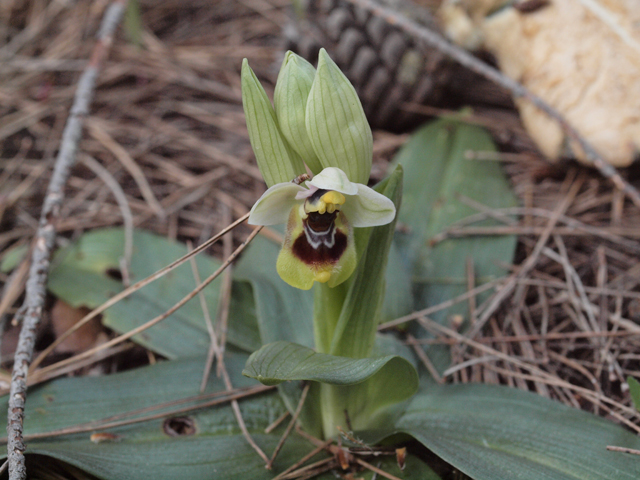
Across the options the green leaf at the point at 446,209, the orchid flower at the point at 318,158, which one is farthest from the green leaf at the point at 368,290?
the green leaf at the point at 446,209

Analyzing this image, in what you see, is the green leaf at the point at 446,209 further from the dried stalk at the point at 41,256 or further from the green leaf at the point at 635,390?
the dried stalk at the point at 41,256

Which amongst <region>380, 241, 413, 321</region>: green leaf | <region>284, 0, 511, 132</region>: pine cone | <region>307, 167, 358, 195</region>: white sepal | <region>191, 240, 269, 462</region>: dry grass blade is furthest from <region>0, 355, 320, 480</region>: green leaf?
<region>284, 0, 511, 132</region>: pine cone

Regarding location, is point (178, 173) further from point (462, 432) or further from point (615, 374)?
point (615, 374)

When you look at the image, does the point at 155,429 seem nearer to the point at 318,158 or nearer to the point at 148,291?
the point at 148,291

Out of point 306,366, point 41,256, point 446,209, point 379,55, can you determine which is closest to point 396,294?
point 446,209

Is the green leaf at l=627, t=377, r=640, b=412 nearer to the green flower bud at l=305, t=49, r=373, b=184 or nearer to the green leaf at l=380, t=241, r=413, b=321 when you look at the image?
the green leaf at l=380, t=241, r=413, b=321
